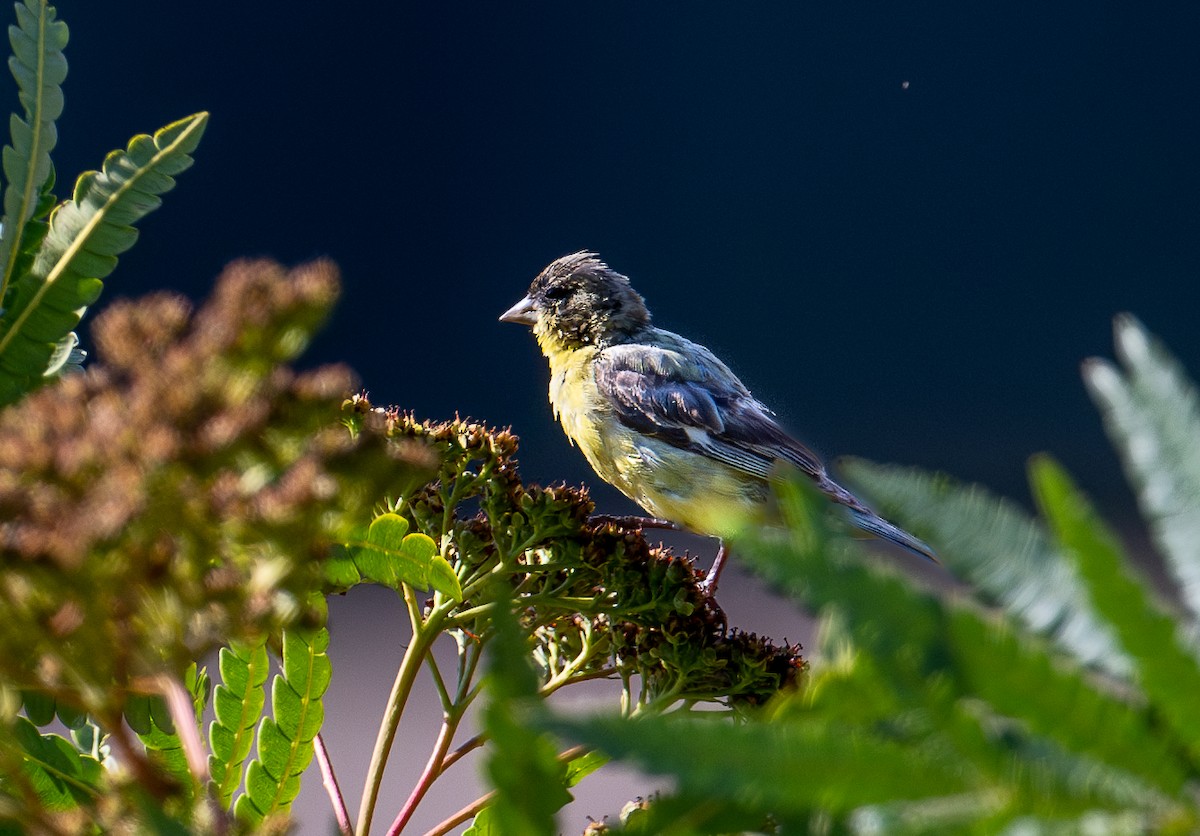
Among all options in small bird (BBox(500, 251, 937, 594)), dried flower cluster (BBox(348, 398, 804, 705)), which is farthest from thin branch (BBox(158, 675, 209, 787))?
small bird (BBox(500, 251, 937, 594))

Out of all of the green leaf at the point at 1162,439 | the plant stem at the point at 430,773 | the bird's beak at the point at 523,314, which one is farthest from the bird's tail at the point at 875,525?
the green leaf at the point at 1162,439

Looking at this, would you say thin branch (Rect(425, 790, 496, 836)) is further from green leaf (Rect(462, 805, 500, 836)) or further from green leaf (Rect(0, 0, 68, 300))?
green leaf (Rect(0, 0, 68, 300))

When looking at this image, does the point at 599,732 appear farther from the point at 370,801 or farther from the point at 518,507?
the point at 518,507

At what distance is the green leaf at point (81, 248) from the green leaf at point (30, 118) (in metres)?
0.01

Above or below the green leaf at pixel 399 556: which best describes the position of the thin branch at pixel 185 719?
below

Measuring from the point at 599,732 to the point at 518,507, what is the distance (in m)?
0.77

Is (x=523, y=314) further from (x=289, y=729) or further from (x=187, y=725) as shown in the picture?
(x=187, y=725)

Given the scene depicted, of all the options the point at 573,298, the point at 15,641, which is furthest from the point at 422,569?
the point at 573,298

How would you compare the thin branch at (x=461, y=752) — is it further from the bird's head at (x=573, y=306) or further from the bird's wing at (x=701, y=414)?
the bird's head at (x=573, y=306)

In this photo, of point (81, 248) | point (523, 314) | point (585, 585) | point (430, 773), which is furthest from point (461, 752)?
point (523, 314)

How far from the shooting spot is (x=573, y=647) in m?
1.07

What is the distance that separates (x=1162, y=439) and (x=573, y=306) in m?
2.62

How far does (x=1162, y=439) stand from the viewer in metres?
0.30

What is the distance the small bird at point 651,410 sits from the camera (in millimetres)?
2574
